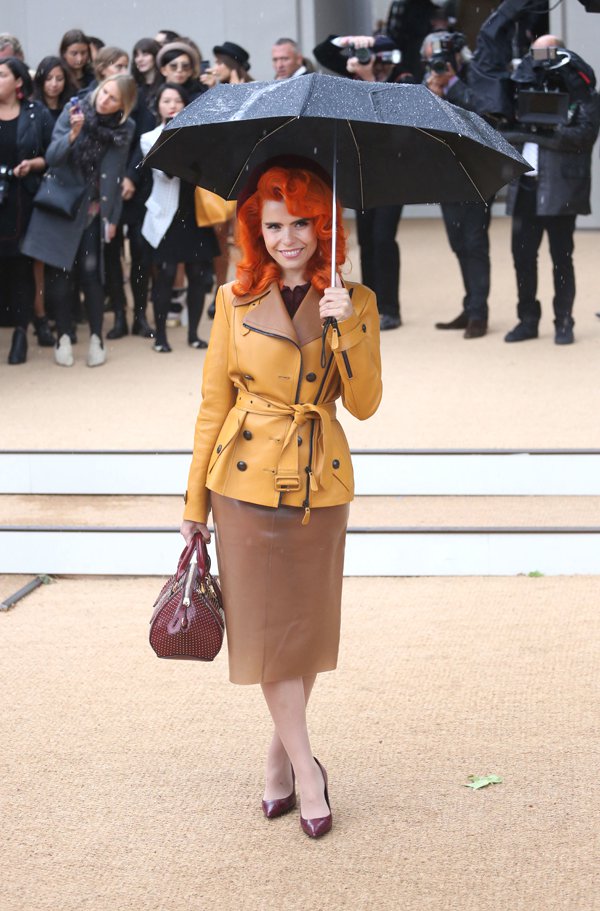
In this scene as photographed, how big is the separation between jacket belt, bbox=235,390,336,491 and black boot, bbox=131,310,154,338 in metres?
6.58

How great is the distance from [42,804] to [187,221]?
240 inches

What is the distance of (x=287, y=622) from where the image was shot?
3.21 m

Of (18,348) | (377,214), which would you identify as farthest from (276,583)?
(377,214)

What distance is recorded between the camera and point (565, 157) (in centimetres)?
846

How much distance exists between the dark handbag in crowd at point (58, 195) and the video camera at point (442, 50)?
96.6 inches

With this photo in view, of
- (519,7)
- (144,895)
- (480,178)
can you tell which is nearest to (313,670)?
(144,895)

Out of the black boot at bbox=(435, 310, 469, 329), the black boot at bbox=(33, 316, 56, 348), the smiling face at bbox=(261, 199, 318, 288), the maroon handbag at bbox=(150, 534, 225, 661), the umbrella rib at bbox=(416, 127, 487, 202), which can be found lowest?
the black boot at bbox=(435, 310, 469, 329)

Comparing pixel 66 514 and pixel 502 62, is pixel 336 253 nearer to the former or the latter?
pixel 66 514

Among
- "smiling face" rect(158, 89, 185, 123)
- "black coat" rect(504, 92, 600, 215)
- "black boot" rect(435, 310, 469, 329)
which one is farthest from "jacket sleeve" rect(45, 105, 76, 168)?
"black boot" rect(435, 310, 469, 329)

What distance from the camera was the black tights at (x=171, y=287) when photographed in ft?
29.5

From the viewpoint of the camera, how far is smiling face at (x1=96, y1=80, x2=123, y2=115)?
8.18 meters

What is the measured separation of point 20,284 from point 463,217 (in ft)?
10.0

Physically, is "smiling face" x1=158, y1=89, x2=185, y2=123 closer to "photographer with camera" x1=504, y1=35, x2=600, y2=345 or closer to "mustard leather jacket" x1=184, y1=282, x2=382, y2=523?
"photographer with camera" x1=504, y1=35, x2=600, y2=345

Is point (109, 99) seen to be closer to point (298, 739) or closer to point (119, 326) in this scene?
point (119, 326)
